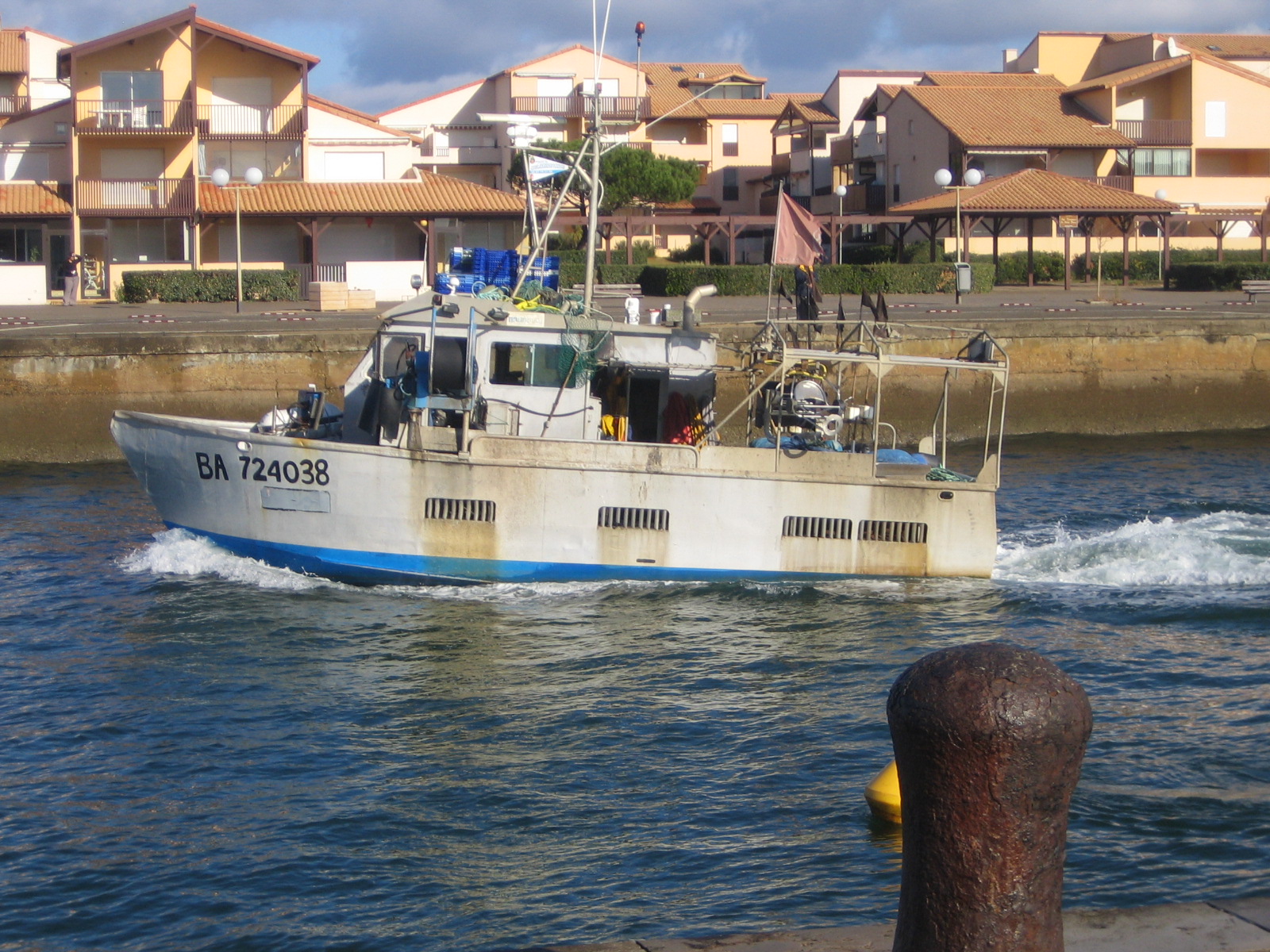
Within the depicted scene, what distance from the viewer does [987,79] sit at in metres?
69.4

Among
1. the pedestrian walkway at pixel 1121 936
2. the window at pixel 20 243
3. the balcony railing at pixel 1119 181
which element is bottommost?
the pedestrian walkway at pixel 1121 936

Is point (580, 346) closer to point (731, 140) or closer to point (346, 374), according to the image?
point (346, 374)

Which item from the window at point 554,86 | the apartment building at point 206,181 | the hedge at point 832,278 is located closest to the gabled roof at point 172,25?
the apartment building at point 206,181

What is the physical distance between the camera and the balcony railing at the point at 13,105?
56562 mm

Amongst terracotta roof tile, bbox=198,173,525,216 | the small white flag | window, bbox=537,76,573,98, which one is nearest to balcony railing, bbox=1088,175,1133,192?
terracotta roof tile, bbox=198,173,525,216

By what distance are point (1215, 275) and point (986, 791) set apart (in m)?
46.1

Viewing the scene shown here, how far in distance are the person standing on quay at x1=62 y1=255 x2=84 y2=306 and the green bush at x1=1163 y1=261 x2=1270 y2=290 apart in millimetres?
35960

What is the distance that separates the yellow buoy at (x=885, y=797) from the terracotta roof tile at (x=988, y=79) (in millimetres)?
57899

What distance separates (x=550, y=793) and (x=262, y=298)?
111 feet

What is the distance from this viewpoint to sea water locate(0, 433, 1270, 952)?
8.30 metres

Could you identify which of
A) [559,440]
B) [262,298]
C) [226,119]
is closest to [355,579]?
[559,440]

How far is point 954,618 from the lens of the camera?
14.7 meters

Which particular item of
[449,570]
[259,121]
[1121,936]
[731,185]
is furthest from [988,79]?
[1121,936]

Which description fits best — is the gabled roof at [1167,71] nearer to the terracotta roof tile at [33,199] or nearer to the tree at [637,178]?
the tree at [637,178]
